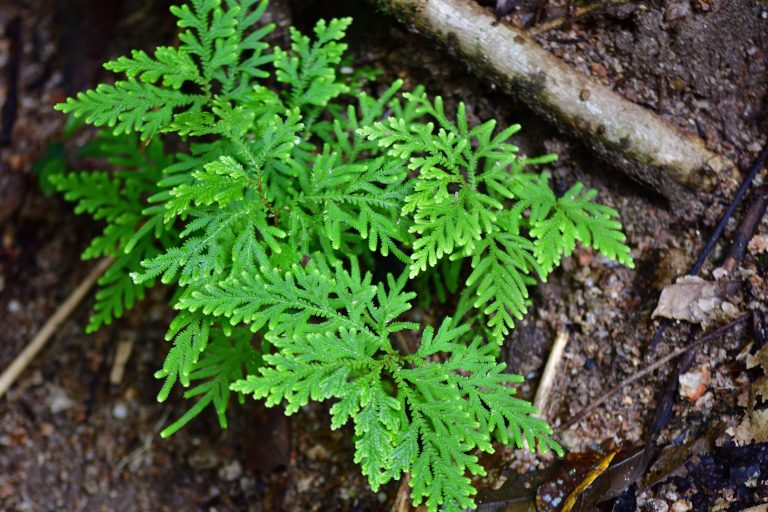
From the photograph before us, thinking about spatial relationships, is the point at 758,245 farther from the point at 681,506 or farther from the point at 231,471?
the point at 231,471

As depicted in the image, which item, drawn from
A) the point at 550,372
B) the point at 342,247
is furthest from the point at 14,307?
the point at 550,372

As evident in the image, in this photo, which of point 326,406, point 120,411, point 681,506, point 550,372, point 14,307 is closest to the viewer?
point 681,506

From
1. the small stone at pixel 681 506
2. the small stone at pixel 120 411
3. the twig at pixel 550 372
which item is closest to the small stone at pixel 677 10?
the twig at pixel 550 372

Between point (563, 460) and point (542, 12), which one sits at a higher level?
point (542, 12)

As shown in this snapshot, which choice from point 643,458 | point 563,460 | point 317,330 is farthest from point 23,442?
point 643,458

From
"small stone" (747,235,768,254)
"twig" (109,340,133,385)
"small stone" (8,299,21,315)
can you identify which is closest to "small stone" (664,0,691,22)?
"small stone" (747,235,768,254)

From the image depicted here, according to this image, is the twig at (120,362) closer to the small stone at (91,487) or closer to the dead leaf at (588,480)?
the small stone at (91,487)

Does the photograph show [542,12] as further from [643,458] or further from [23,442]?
[23,442]
